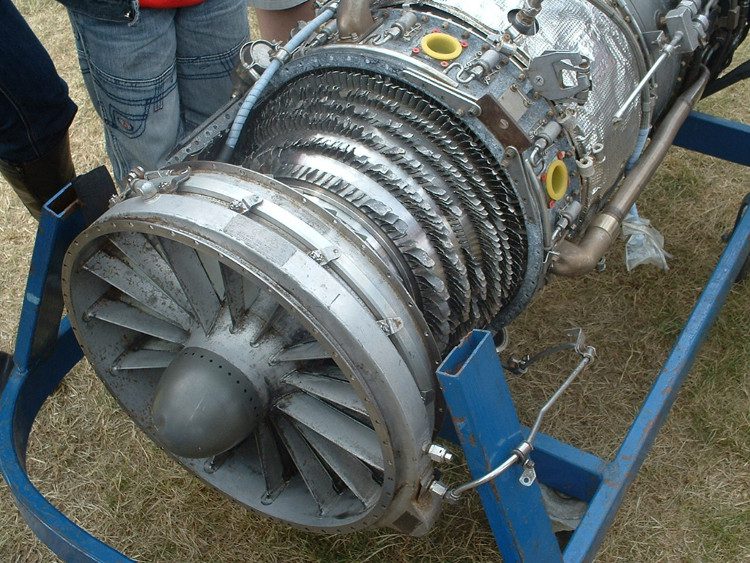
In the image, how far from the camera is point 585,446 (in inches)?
76.1

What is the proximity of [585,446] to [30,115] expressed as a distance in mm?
1609

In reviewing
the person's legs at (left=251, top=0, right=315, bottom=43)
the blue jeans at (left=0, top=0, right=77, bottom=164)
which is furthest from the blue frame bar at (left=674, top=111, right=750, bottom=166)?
the blue jeans at (left=0, top=0, right=77, bottom=164)

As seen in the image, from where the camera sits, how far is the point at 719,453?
1.90 m

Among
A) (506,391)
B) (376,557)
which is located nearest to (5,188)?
(376,557)

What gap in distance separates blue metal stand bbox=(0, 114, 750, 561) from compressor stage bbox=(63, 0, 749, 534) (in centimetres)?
9

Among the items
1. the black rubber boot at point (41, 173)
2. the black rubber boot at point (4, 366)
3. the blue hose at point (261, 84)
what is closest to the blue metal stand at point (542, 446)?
the blue hose at point (261, 84)

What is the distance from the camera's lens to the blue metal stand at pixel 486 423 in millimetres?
1115

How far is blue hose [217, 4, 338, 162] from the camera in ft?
4.53

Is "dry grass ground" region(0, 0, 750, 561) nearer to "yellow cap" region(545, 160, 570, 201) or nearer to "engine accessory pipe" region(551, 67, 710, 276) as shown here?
"engine accessory pipe" region(551, 67, 710, 276)

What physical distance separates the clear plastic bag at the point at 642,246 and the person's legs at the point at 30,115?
1544mm

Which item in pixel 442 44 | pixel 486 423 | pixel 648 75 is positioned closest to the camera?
pixel 486 423

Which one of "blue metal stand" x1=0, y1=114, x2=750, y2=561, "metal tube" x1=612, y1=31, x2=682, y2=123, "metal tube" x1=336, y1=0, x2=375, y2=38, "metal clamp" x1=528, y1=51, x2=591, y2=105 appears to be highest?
"metal tube" x1=336, y1=0, x2=375, y2=38

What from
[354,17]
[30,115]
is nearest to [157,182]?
[354,17]

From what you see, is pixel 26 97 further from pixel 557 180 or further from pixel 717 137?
pixel 717 137
